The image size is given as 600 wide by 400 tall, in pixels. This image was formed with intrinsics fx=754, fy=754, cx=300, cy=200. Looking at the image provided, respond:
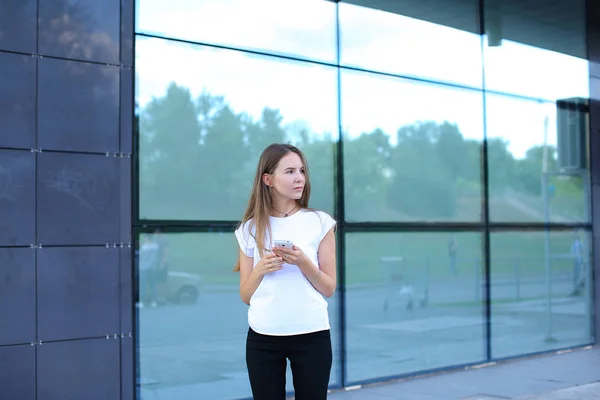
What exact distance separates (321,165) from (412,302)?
179 cm

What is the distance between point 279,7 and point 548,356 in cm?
520

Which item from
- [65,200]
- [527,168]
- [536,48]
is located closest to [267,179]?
Answer: [65,200]

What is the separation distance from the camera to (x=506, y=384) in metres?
7.20

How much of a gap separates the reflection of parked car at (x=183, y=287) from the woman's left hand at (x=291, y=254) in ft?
10.4

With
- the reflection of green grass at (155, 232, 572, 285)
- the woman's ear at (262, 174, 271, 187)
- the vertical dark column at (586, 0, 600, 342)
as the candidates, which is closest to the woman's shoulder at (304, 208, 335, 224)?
the woman's ear at (262, 174, 271, 187)

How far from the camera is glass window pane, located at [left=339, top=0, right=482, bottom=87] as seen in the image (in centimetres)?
736

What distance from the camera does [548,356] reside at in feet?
29.2

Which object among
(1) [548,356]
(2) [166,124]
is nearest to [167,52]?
(2) [166,124]

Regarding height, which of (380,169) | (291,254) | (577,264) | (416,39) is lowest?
(577,264)

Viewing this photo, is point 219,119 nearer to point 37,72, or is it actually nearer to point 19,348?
point 37,72

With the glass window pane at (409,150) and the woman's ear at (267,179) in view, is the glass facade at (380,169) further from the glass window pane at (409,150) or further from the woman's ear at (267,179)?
the woman's ear at (267,179)

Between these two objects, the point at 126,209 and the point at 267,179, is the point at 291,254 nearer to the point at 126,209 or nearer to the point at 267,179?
the point at 267,179

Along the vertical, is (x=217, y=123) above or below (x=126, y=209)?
above

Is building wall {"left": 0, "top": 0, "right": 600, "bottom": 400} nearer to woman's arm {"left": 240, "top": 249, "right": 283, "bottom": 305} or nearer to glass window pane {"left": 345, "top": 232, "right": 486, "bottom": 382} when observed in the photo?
glass window pane {"left": 345, "top": 232, "right": 486, "bottom": 382}
